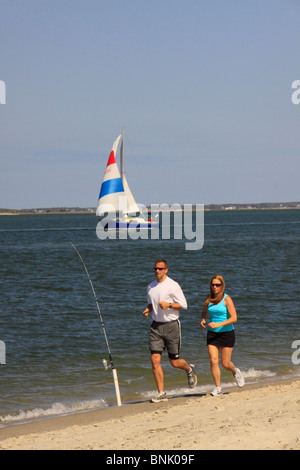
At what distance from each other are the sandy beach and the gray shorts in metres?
0.66

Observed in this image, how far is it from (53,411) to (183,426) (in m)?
2.88

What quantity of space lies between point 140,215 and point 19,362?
210ft

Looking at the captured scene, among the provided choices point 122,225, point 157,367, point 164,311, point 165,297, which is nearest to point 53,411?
point 157,367

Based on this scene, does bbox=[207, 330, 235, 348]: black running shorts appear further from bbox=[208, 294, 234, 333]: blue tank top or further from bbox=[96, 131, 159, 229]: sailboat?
bbox=[96, 131, 159, 229]: sailboat

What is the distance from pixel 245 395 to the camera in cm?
773

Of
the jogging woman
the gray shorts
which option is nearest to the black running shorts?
the jogging woman

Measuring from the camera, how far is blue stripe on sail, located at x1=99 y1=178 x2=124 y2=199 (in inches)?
2539

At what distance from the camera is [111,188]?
64.6m

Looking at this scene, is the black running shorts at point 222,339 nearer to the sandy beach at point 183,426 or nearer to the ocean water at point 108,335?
the sandy beach at point 183,426

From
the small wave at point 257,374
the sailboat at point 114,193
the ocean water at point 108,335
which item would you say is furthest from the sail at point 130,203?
the small wave at point 257,374

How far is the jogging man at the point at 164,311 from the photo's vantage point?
7.49 m

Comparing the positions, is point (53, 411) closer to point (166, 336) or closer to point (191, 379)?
point (191, 379)

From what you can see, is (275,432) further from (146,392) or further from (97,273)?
(97,273)

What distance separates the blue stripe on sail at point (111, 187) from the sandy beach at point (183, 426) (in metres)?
56.9
